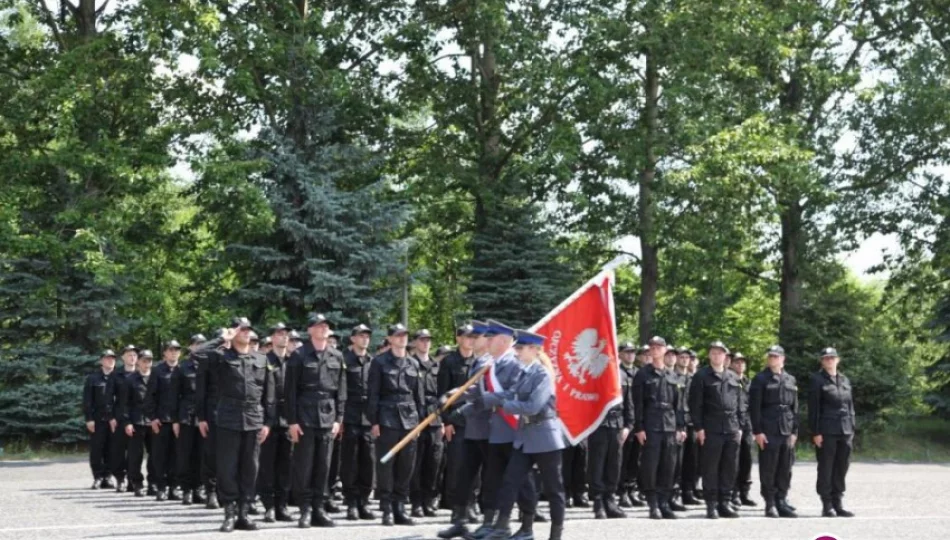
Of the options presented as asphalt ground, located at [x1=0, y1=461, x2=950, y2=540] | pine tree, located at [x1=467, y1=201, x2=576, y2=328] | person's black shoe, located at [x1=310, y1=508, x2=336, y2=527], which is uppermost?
pine tree, located at [x1=467, y1=201, x2=576, y2=328]

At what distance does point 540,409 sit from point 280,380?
3862mm

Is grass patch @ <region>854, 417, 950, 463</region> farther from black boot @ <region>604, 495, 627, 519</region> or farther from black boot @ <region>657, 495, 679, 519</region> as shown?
black boot @ <region>604, 495, 627, 519</region>

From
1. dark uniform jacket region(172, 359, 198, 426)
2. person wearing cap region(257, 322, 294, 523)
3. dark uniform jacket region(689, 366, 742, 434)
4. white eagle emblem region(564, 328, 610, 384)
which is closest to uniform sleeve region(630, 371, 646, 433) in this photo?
dark uniform jacket region(689, 366, 742, 434)

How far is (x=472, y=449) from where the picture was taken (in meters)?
14.1

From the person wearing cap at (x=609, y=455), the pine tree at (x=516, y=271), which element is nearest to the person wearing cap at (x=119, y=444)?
the person wearing cap at (x=609, y=455)

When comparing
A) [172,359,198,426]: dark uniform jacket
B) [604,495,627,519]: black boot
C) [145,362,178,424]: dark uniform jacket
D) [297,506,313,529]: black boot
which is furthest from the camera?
[145,362,178,424]: dark uniform jacket

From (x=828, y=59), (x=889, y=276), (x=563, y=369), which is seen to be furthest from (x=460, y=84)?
(x=563, y=369)

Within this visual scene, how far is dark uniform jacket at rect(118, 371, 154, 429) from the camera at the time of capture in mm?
19844

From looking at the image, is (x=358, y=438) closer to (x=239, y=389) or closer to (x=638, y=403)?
(x=239, y=389)

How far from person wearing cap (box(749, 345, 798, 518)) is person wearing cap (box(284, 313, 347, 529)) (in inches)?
209

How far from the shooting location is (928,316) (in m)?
38.6

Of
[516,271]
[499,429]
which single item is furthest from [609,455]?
[516,271]

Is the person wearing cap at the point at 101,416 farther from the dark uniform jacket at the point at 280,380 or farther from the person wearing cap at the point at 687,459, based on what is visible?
the person wearing cap at the point at 687,459

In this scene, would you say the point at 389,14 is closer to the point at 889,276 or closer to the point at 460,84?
the point at 460,84
